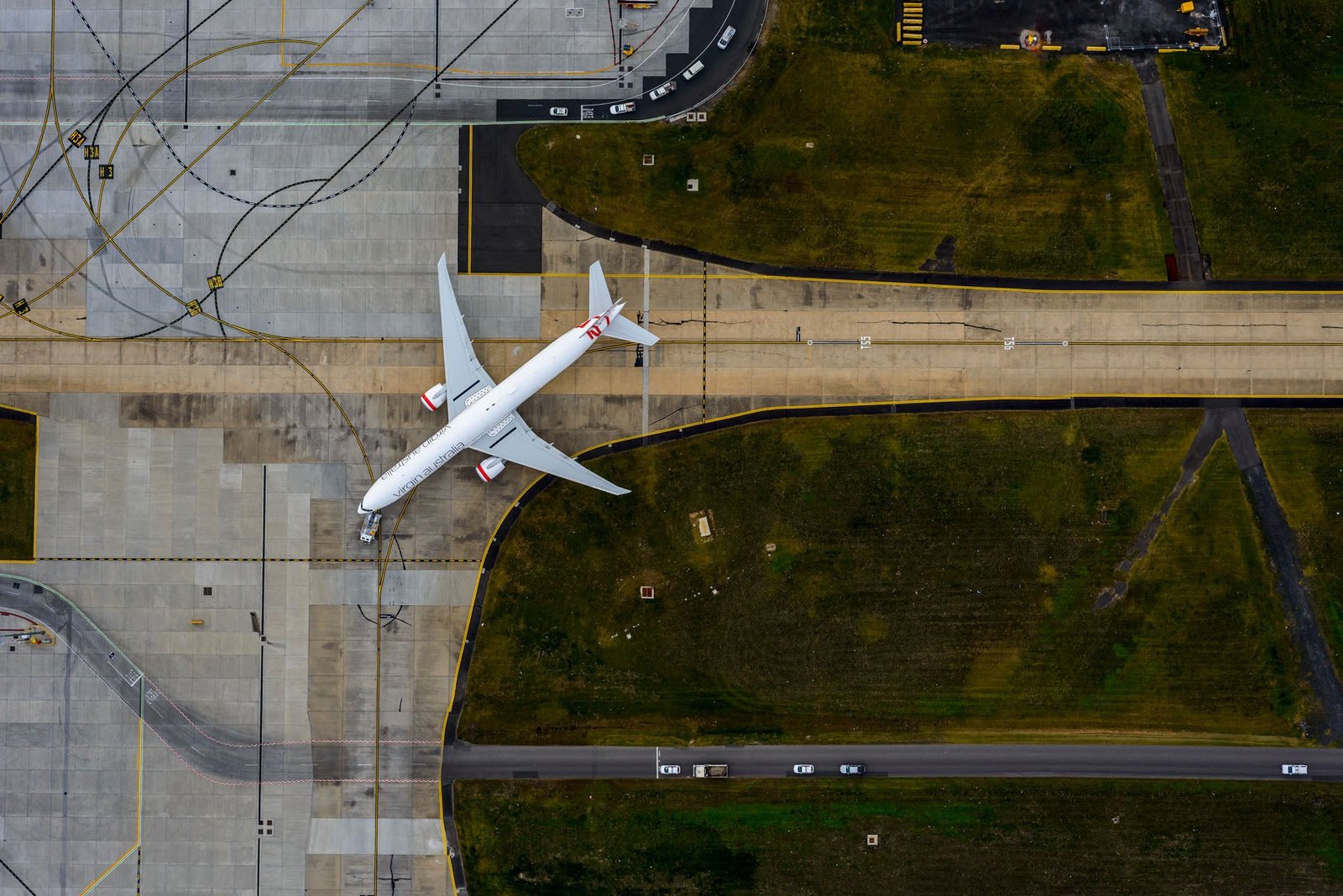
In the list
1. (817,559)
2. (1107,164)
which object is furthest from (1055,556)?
(1107,164)

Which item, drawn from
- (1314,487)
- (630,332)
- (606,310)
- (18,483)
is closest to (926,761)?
(1314,487)

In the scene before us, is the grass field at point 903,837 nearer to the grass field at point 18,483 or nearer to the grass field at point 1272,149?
the grass field at point 18,483

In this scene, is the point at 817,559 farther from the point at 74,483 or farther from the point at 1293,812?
the point at 74,483

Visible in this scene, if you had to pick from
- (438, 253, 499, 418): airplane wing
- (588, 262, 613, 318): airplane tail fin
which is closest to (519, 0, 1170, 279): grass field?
(588, 262, 613, 318): airplane tail fin

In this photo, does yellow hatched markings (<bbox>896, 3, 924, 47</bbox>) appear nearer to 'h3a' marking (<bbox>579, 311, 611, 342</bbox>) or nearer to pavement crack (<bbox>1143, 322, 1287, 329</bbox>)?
pavement crack (<bbox>1143, 322, 1287, 329</bbox>)

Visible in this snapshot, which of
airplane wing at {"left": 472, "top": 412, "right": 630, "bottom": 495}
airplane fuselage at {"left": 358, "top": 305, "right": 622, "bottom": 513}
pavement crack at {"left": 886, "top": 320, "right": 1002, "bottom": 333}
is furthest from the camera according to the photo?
pavement crack at {"left": 886, "top": 320, "right": 1002, "bottom": 333}

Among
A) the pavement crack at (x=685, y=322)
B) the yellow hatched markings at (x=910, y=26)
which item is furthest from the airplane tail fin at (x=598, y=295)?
the yellow hatched markings at (x=910, y=26)
